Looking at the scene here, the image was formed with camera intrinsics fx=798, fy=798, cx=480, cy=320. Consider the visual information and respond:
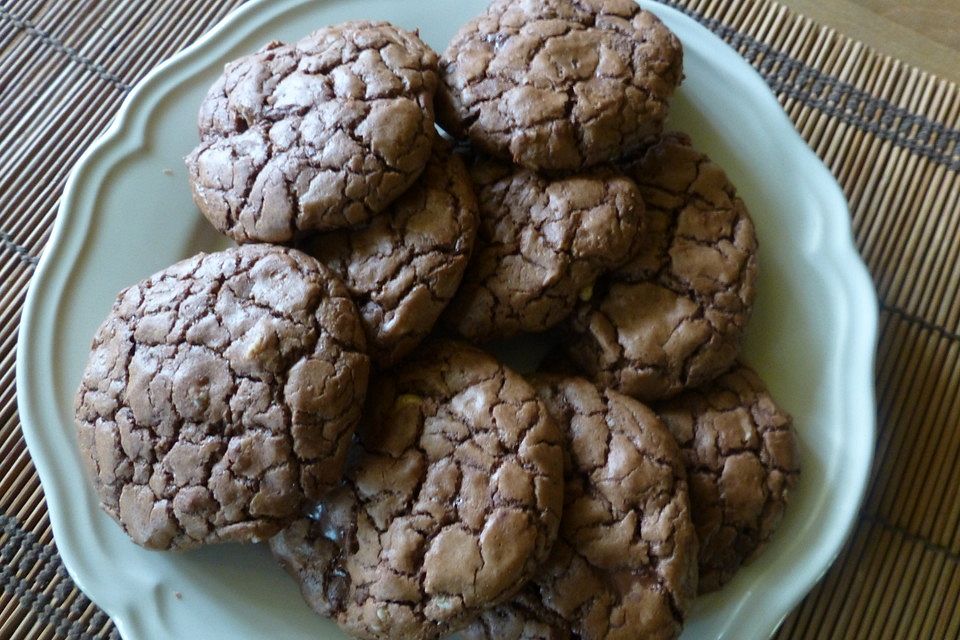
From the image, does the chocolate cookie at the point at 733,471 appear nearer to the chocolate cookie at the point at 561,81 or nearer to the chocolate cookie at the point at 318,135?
the chocolate cookie at the point at 561,81

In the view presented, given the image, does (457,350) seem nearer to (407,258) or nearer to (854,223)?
(407,258)

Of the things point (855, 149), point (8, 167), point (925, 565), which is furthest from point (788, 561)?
point (8, 167)

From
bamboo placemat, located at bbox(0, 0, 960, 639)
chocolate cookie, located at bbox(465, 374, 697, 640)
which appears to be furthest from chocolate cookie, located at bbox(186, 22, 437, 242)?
bamboo placemat, located at bbox(0, 0, 960, 639)

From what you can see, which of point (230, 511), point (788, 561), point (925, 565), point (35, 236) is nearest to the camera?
point (230, 511)

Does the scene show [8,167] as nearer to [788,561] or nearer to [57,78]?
[57,78]

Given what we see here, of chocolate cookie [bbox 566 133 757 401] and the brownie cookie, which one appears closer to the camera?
the brownie cookie

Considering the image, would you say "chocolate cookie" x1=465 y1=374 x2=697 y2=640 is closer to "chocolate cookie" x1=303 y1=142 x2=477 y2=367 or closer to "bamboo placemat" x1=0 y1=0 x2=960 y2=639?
"chocolate cookie" x1=303 y1=142 x2=477 y2=367

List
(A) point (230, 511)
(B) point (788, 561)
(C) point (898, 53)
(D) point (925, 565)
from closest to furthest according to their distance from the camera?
(A) point (230, 511)
(B) point (788, 561)
(D) point (925, 565)
(C) point (898, 53)
